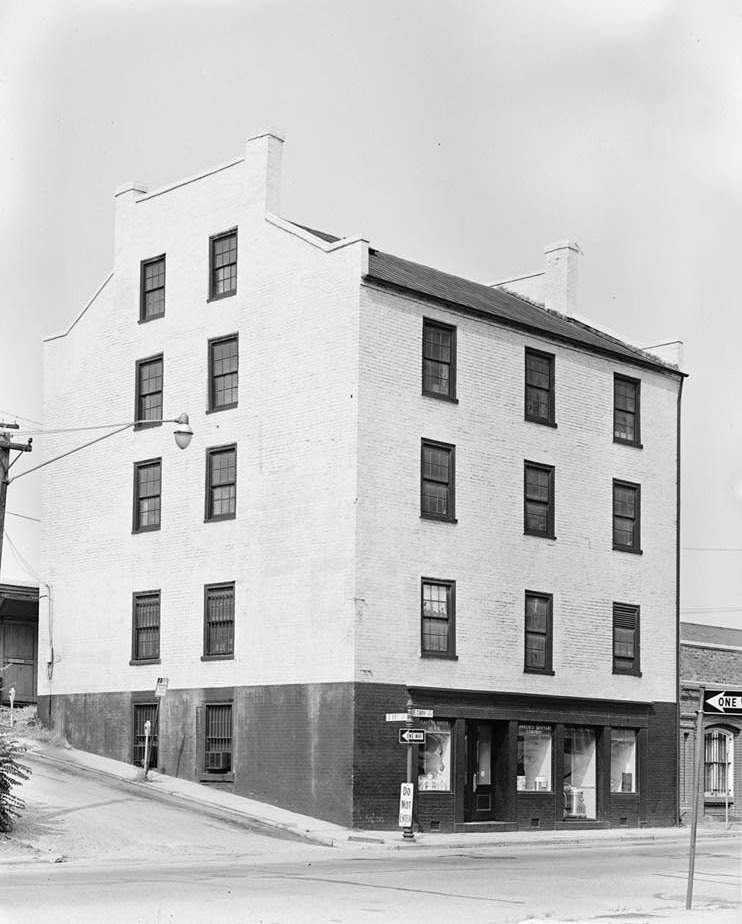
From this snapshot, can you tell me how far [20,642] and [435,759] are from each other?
16599 mm

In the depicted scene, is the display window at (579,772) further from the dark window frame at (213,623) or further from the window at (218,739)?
the dark window frame at (213,623)

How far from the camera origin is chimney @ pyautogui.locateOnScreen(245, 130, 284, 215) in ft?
126

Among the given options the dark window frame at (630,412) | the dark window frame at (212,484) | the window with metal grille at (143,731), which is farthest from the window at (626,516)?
the window with metal grille at (143,731)

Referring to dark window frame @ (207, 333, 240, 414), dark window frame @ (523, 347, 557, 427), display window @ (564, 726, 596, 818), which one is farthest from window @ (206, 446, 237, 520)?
display window @ (564, 726, 596, 818)

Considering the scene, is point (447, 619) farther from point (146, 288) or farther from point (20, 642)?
point (20, 642)

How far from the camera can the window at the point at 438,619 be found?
36.5 meters

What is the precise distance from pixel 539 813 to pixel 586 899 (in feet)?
64.6

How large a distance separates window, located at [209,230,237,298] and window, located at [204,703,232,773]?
10633 mm

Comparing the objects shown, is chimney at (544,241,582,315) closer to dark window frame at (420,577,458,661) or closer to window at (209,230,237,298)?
window at (209,230,237,298)

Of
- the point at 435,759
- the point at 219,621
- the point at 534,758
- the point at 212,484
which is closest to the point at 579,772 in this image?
the point at 534,758

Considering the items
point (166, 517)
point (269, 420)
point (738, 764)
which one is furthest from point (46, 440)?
point (738, 764)

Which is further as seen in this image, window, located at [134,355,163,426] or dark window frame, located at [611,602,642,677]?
dark window frame, located at [611,602,642,677]

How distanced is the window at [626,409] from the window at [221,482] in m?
11.3

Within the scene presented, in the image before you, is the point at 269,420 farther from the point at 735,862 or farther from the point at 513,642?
the point at 735,862
